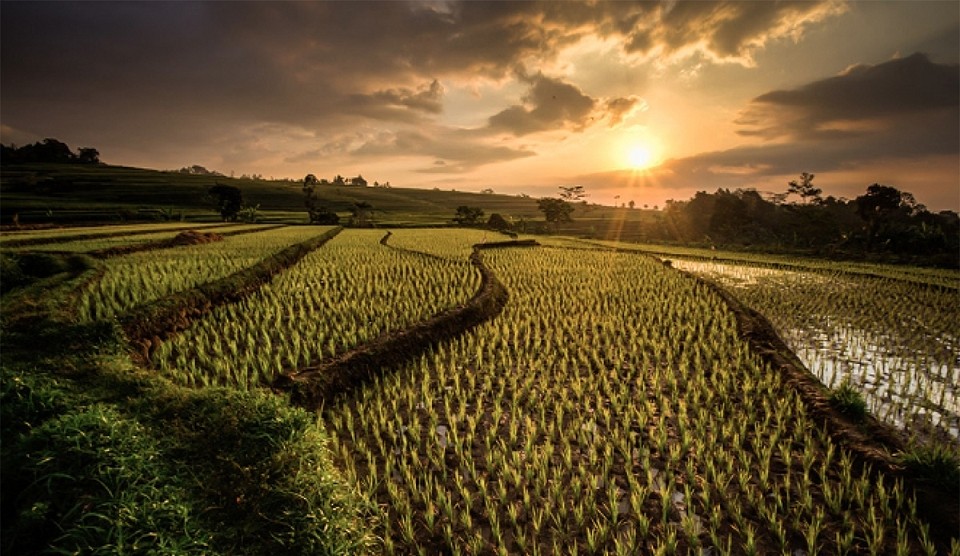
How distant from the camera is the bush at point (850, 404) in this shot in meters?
5.10

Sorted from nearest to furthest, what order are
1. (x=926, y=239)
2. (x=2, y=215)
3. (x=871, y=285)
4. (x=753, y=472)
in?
(x=753, y=472) → (x=871, y=285) → (x=926, y=239) → (x=2, y=215)

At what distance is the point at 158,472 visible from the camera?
319 cm

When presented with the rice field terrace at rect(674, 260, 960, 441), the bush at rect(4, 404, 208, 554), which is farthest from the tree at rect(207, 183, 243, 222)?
the bush at rect(4, 404, 208, 554)

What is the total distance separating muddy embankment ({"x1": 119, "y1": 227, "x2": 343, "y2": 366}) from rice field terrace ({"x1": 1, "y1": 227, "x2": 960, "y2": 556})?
160 millimetres

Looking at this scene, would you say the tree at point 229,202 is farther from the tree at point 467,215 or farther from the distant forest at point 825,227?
the distant forest at point 825,227

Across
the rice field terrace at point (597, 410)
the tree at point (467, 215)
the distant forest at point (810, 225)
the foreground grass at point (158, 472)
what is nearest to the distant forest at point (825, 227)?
the distant forest at point (810, 225)

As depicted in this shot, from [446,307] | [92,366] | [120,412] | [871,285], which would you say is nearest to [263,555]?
[120,412]

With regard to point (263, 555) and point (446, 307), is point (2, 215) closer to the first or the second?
point (446, 307)

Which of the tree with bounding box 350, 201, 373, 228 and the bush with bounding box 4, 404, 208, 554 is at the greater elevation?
the tree with bounding box 350, 201, 373, 228

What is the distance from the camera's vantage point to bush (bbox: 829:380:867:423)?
201 inches

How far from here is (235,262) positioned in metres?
13.5

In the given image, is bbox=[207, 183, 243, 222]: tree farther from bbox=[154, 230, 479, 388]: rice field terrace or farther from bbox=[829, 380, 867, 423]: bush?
bbox=[829, 380, 867, 423]: bush

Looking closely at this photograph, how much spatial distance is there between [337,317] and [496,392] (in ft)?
13.8

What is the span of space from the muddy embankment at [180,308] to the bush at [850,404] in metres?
8.85
